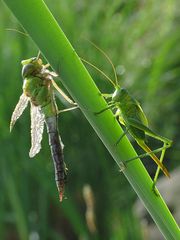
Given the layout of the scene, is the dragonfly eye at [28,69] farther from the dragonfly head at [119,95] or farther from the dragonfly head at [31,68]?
the dragonfly head at [119,95]

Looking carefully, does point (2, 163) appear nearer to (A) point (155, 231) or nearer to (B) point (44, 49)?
(A) point (155, 231)

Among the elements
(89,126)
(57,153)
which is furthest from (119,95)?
(89,126)

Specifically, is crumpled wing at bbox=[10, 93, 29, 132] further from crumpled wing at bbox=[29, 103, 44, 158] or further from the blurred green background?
the blurred green background

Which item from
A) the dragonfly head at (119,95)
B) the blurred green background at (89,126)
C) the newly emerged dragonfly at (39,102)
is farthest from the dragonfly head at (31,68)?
the blurred green background at (89,126)

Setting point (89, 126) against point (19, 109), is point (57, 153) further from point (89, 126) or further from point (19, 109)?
point (89, 126)

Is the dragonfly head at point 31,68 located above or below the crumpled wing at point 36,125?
above

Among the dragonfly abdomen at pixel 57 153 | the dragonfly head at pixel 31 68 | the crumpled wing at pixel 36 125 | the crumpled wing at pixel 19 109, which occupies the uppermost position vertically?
the dragonfly head at pixel 31 68

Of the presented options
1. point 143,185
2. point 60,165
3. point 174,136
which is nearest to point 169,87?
point 174,136
